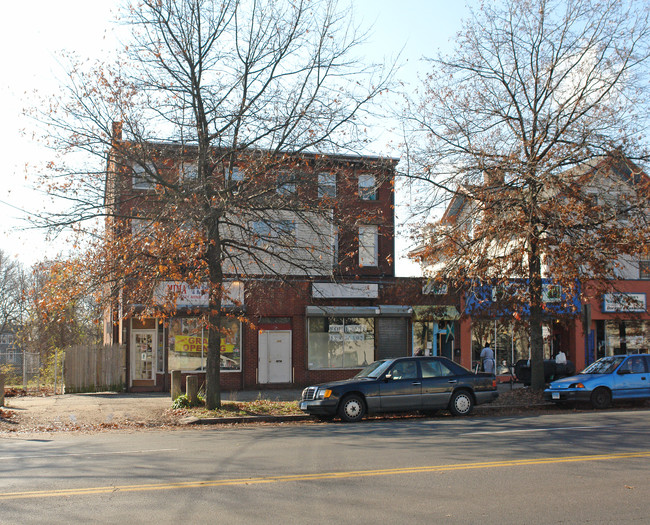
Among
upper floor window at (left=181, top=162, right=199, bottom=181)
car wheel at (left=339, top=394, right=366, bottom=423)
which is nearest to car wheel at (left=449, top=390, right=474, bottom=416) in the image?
car wheel at (left=339, top=394, right=366, bottom=423)

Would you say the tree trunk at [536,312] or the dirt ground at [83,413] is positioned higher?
the tree trunk at [536,312]

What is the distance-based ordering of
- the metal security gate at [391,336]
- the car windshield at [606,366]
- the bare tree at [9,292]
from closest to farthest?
the car windshield at [606,366] → the metal security gate at [391,336] → the bare tree at [9,292]

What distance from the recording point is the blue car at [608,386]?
17391 millimetres

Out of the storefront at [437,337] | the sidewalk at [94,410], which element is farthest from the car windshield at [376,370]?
the storefront at [437,337]

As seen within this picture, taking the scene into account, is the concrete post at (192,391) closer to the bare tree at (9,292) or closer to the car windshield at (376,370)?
the car windshield at (376,370)

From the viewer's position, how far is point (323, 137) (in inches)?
649

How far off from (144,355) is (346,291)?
841cm

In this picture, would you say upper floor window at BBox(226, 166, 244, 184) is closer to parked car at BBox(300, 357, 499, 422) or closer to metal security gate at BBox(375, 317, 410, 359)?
parked car at BBox(300, 357, 499, 422)

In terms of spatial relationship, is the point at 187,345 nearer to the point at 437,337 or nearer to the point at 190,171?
the point at 190,171

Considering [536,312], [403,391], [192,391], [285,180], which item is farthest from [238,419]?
[536,312]

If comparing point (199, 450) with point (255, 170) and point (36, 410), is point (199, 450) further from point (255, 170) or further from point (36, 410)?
point (36, 410)

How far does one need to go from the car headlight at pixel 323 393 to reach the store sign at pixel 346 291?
32.6 ft

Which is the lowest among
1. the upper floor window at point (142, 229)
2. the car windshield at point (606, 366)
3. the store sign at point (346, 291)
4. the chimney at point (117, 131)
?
the car windshield at point (606, 366)

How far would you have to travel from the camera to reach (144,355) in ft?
82.5
